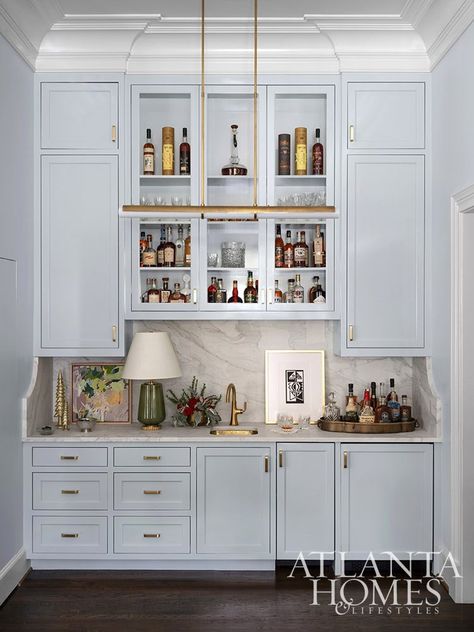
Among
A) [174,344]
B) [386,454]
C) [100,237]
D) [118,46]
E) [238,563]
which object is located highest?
[118,46]

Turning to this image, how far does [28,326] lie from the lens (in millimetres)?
3828

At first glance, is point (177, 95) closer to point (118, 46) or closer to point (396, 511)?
point (118, 46)

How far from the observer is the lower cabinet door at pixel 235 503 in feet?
12.3

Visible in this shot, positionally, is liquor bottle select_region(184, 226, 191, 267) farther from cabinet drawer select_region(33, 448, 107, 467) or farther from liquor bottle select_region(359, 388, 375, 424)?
liquor bottle select_region(359, 388, 375, 424)

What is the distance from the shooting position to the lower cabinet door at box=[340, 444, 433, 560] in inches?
148

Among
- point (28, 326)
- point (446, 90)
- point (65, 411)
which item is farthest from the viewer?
point (65, 411)

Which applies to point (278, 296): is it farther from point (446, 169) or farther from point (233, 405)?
point (446, 169)

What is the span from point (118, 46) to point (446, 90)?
1958mm

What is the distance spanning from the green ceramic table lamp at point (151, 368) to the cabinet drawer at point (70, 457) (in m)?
0.36

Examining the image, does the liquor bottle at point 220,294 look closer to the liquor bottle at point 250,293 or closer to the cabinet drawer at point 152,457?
the liquor bottle at point 250,293

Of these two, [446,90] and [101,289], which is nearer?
[446,90]

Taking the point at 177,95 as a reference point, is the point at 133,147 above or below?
below

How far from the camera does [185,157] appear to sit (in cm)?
397

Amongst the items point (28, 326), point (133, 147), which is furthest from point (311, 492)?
point (133, 147)
